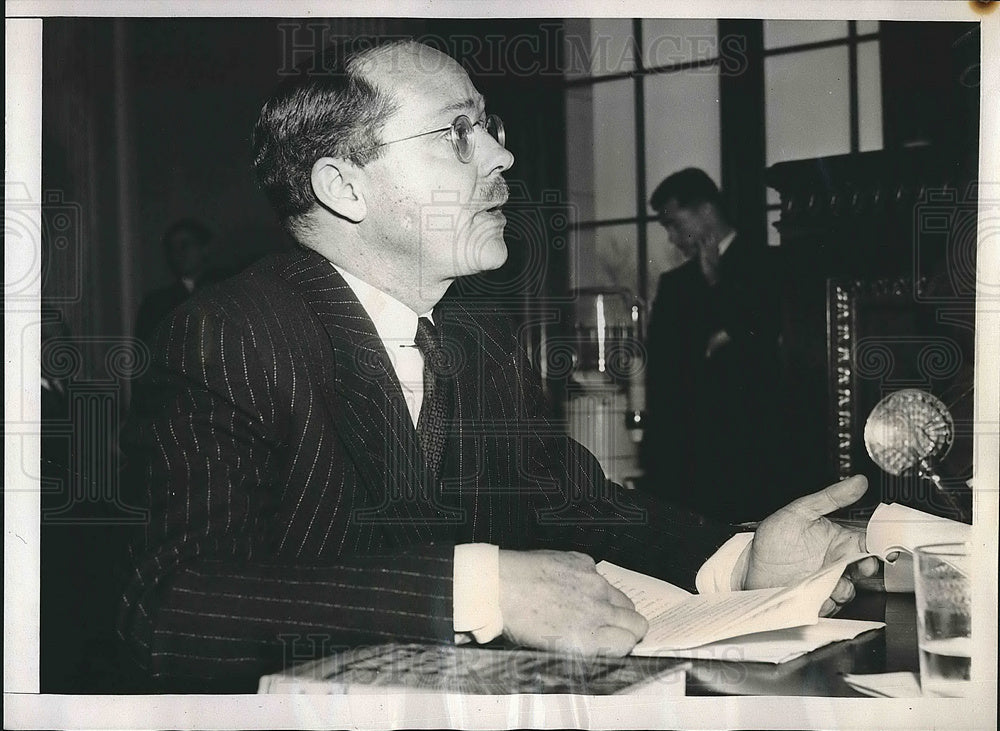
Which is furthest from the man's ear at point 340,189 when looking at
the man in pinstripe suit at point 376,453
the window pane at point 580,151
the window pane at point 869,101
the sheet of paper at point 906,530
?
the sheet of paper at point 906,530

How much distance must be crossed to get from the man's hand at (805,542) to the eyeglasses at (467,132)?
58 centimetres

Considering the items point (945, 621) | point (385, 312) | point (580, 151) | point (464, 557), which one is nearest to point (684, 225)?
point (580, 151)

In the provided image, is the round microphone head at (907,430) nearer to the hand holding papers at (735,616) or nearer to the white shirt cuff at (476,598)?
the hand holding papers at (735,616)

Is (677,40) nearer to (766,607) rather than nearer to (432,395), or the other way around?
(432,395)

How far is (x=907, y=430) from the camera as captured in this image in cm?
114

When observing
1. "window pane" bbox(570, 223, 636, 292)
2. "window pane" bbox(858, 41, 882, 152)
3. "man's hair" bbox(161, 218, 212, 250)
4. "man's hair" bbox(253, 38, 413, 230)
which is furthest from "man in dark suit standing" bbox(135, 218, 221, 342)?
"window pane" bbox(858, 41, 882, 152)

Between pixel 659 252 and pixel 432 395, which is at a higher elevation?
pixel 659 252

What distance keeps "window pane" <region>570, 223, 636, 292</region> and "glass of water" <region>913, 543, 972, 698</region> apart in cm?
47

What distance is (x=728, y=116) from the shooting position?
3.69 ft

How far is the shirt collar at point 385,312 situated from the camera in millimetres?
1088

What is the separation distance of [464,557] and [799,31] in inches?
30.2

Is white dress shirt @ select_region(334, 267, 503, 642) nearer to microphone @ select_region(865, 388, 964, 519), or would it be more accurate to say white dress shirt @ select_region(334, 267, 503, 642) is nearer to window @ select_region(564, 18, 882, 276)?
window @ select_region(564, 18, 882, 276)

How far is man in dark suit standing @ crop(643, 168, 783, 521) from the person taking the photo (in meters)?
1.12

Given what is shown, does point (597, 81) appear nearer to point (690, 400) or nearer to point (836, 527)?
point (690, 400)
